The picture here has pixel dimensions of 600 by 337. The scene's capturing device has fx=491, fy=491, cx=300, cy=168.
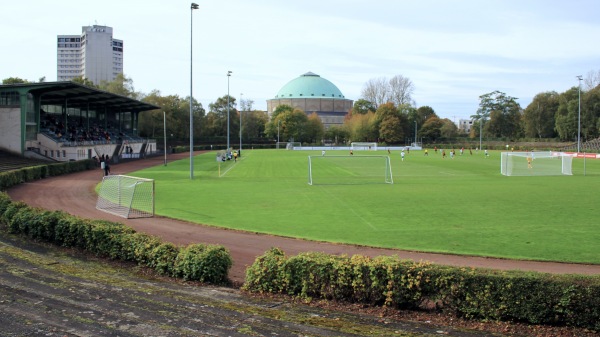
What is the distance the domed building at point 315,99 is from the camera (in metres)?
172

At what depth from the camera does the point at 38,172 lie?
36.6 meters

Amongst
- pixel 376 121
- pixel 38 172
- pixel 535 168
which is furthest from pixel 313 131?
pixel 38 172

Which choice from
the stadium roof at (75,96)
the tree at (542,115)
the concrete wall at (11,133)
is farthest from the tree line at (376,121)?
the concrete wall at (11,133)

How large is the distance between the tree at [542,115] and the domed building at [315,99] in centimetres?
6836

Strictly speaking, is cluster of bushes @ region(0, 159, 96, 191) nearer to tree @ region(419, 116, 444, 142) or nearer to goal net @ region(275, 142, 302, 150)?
goal net @ region(275, 142, 302, 150)

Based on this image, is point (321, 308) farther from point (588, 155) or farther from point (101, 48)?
point (101, 48)

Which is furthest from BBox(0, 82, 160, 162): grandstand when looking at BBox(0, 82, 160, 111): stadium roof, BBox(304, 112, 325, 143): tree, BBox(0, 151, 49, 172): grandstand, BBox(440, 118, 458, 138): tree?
BBox(440, 118, 458, 138): tree

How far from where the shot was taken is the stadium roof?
50.4 meters

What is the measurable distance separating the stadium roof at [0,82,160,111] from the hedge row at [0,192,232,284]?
1506 inches

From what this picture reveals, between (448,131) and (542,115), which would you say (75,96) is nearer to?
(542,115)

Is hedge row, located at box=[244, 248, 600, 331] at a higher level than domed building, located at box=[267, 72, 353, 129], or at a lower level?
lower

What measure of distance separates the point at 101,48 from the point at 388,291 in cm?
20586

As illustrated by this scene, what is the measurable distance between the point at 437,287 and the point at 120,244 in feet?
26.6

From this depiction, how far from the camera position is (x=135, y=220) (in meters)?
20.0
